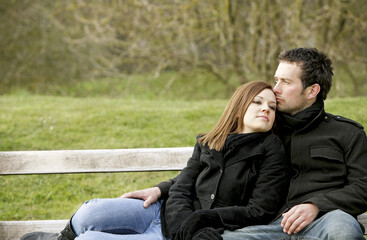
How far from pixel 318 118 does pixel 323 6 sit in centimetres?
658

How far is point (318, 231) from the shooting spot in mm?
2295

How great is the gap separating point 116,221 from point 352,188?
1.39 m

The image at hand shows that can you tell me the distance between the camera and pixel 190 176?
111 inches

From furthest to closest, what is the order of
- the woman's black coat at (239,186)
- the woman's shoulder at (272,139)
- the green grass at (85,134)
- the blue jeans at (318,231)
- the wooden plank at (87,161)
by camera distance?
the green grass at (85,134)
the wooden plank at (87,161)
the woman's shoulder at (272,139)
the woman's black coat at (239,186)
the blue jeans at (318,231)

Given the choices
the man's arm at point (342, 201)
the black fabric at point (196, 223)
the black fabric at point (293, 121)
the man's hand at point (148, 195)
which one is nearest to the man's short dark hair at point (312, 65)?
the black fabric at point (293, 121)

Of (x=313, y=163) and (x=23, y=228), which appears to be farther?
(x=23, y=228)

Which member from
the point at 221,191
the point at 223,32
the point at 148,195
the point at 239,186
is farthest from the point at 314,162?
the point at 223,32

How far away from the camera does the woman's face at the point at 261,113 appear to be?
2.70 m

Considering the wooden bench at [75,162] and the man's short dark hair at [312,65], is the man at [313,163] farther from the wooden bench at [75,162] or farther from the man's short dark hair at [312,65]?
the wooden bench at [75,162]

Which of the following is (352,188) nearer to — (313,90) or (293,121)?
(293,121)

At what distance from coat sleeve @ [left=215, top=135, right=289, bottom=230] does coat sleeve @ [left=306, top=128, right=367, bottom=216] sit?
22cm

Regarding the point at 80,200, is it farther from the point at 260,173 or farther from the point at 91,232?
the point at 260,173

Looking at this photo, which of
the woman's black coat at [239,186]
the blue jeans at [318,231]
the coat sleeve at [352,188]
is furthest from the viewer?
the woman's black coat at [239,186]

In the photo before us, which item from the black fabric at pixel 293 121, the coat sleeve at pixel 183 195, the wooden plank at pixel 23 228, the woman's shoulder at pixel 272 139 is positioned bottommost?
the wooden plank at pixel 23 228
